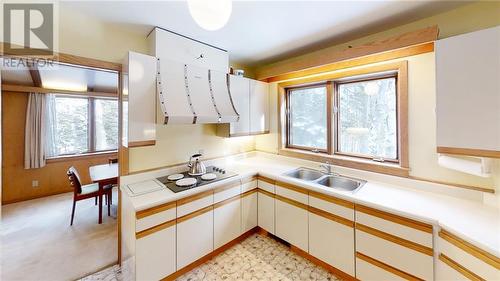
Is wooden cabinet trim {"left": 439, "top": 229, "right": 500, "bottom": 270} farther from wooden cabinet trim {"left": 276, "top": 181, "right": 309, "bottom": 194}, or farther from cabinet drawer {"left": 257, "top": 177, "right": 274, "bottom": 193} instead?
cabinet drawer {"left": 257, "top": 177, "right": 274, "bottom": 193}

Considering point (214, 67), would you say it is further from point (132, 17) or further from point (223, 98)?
point (132, 17)

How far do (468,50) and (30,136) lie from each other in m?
6.42

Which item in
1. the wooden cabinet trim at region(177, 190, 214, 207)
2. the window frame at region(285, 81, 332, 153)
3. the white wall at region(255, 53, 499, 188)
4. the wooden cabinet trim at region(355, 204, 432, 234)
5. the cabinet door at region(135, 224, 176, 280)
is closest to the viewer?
the wooden cabinet trim at region(355, 204, 432, 234)

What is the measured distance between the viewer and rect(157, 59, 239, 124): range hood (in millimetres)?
1937

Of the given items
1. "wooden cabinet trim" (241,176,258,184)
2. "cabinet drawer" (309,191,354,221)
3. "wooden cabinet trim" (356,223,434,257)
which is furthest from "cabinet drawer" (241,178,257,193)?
"wooden cabinet trim" (356,223,434,257)

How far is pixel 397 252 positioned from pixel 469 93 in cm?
125

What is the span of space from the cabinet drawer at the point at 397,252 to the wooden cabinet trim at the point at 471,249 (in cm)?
17

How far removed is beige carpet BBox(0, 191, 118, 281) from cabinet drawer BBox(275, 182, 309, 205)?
203cm

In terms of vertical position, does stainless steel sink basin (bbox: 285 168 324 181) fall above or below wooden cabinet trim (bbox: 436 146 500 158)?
below

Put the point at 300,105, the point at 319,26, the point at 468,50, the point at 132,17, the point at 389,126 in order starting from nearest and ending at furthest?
the point at 468,50, the point at 132,17, the point at 319,26, the point at 389,126, the point at 300,105

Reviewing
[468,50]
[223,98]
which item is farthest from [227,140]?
[468,50]

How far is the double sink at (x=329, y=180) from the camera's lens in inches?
85.7

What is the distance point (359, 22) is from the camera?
1.88m

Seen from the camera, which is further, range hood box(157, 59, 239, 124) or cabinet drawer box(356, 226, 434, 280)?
range hood box(157, 59, 239, 124)
